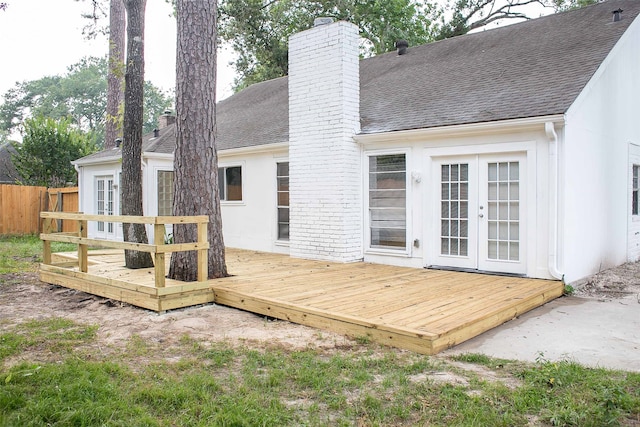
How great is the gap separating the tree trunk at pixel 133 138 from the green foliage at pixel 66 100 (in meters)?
38.0

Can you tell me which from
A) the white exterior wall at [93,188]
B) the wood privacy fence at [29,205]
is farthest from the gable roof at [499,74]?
the wood privacy fence at [29,205]

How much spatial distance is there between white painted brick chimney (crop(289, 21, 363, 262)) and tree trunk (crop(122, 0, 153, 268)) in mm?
2864

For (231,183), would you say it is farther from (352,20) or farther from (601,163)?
(352,20)

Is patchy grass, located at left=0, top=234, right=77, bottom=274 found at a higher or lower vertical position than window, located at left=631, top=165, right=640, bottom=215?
lower

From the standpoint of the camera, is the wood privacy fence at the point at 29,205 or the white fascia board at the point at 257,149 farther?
the wood privacy fence at the point at 29,205

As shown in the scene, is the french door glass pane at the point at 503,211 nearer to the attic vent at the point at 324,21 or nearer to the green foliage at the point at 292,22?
the attic vent at the point at 324,21

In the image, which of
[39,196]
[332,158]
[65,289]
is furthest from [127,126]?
[39,196]

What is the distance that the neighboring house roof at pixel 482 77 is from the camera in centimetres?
751

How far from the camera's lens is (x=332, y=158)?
9.04 metres

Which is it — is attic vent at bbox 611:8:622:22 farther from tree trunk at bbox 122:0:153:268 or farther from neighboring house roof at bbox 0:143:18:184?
neighboring house roof at bbox 0:143:18:184

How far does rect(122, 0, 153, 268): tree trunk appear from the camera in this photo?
7953 mm

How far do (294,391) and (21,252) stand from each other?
35.7 feet

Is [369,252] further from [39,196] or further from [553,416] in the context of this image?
[39,196]

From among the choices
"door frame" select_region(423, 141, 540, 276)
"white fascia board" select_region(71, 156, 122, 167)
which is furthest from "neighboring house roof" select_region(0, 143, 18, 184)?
"door frame" select_region(423, 141, 540, 276)
